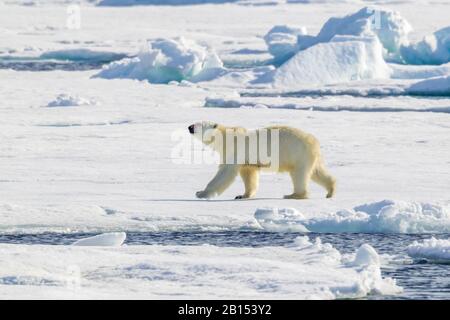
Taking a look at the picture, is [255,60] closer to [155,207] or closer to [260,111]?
[260,111]

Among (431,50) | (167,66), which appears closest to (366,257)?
(167,66)

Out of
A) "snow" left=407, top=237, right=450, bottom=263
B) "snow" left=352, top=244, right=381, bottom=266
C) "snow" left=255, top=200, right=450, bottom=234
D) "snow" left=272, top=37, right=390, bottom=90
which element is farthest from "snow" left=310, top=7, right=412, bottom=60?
"snow" left=352, top=244, right=381, bottom=266

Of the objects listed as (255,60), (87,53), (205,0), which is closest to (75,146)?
(255,60)

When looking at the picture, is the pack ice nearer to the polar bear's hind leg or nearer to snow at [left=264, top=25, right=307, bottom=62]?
snow at [left=264, top=25, right=307, bottom=62]

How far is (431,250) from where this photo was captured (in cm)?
632

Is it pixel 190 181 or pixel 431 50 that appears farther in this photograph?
pixel 431 50

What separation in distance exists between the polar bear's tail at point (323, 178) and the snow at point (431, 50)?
15882 mm

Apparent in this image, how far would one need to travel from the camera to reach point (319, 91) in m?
20.0

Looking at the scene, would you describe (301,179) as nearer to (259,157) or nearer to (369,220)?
(259,157)

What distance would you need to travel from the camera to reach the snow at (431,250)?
248 inches

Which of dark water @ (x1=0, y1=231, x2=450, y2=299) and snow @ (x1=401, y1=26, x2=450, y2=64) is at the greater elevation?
snow @ (x1=401, y1=26, x2=450, y2=64)

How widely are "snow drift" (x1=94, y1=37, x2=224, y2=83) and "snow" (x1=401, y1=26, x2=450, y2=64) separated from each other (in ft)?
14.7

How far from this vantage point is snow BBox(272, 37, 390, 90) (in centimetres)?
2070

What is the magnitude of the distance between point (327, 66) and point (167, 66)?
343 cm
